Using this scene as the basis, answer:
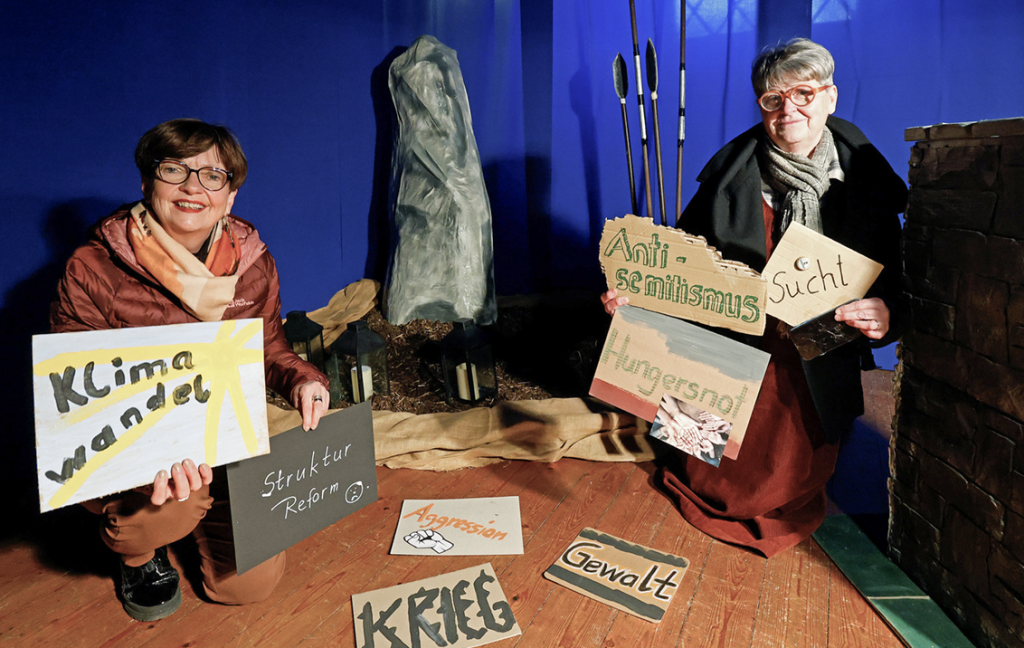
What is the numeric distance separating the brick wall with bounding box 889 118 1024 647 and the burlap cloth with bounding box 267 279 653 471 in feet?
2.81

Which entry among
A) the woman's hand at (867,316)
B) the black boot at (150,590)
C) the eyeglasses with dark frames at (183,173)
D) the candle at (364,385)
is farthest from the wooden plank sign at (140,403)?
the woman's hand at (867,316)

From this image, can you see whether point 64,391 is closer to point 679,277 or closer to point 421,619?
point 421,619

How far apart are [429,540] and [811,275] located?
1.14 meters

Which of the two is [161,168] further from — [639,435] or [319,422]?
[639,435]

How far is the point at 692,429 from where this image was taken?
1.48 metres

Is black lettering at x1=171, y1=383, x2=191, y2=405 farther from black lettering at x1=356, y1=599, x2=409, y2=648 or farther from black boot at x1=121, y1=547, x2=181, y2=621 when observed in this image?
black lettering at x1=356, y1=599, x2=409, y2=648

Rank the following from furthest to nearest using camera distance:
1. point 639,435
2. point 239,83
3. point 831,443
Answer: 1. point 239,83
2. point 639,435
3. point 831,443

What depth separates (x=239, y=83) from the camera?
2.34m

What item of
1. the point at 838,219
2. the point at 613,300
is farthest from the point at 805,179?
the point at 613,300

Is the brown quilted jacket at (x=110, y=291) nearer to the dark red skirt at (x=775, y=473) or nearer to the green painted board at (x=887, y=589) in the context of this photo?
the dark red skirt at (x=775, y=473)

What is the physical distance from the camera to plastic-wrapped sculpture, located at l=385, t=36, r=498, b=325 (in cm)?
278

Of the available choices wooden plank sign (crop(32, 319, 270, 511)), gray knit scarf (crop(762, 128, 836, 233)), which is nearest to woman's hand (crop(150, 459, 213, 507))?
wooden plank sign (crop(32, 319, 270, 511))

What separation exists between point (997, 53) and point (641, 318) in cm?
196

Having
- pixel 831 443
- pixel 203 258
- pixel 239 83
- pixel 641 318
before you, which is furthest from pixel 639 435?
pixel 239 83
